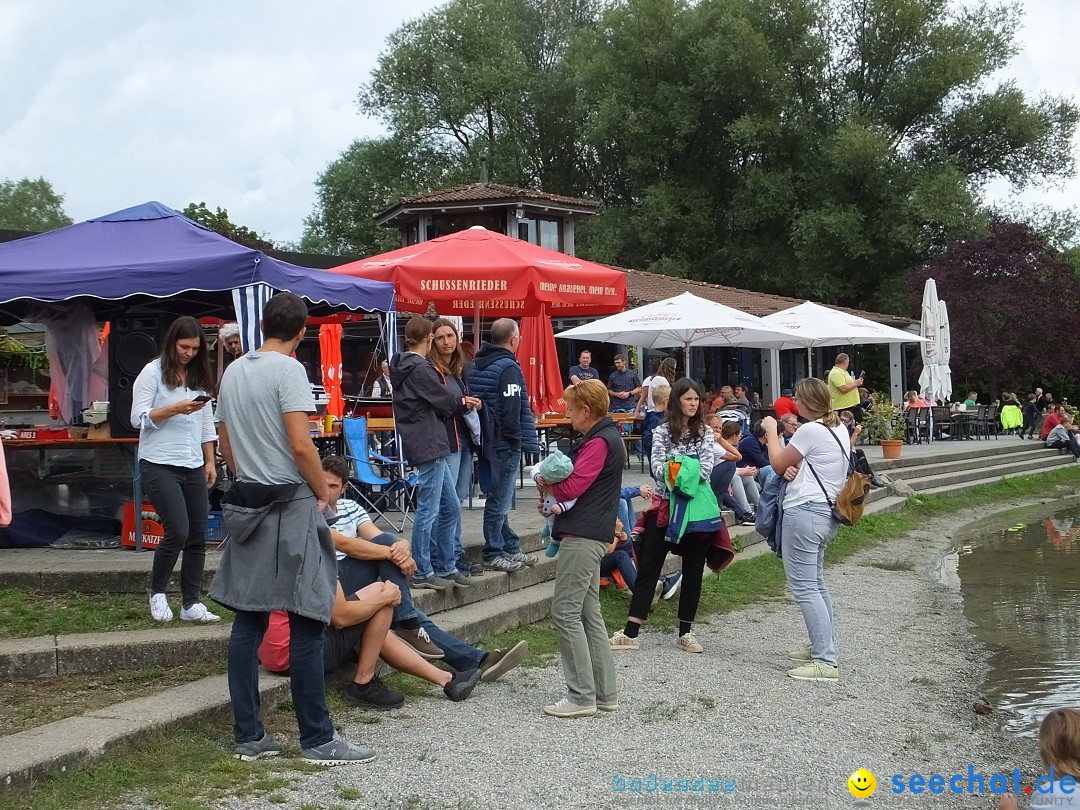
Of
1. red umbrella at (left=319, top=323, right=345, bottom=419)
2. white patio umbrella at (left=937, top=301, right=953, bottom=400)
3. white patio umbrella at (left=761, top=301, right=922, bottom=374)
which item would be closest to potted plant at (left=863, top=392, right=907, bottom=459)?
white patio umbrella at (left=761, top=301, right=922, bottom=374)

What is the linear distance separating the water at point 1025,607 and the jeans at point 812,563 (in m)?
0.99

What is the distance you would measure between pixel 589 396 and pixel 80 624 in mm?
3106

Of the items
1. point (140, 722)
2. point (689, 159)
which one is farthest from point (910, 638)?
point (689, 159)

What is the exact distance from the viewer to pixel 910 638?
320 inches

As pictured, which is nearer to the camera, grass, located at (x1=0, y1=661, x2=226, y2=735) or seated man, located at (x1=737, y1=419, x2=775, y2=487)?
grass, located at (x1=0, y1=661, x2=226, y2=735)

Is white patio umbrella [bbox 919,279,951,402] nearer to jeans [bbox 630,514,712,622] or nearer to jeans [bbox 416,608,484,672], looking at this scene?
jeans [bbox 630,514,712,622]

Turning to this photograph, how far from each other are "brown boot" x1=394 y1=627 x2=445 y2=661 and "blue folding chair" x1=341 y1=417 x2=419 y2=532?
2.80 m

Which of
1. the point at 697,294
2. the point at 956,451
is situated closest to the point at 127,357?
the point at 956,451

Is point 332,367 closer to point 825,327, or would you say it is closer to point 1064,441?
point 825,327

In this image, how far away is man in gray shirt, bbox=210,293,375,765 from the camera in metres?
4.62

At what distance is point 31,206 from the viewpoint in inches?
2515

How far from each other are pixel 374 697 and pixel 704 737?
1629 mm

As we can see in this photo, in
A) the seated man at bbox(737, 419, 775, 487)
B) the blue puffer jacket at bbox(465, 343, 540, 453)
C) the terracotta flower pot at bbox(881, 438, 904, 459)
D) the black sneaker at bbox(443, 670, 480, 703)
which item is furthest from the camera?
the terracotta flower pot at bbox(881, 438, 904, 459)

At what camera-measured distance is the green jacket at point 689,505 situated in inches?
277
